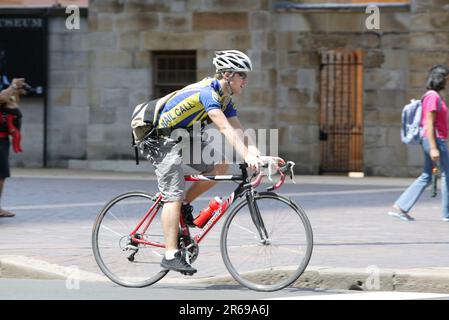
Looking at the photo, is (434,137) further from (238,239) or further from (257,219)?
(238,239)

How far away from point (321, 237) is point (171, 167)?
3.26m

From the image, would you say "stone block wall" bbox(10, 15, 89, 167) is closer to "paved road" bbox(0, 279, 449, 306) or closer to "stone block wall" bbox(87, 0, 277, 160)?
"stone block wall" bbox(87, 0, 277, 160)

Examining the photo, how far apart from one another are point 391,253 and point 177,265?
2313 mm

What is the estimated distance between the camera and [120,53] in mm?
21844

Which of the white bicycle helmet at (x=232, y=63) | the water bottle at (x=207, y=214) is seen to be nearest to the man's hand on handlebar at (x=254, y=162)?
the water bottle at (x=207, y=214)

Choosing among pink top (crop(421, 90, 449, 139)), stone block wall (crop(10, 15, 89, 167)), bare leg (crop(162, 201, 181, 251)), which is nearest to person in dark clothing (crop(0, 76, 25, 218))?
pink top (crop(421, 90, 449, 139))

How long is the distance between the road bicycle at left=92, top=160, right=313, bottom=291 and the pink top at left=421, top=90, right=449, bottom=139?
15.2 feet

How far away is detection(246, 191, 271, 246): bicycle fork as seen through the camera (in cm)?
846

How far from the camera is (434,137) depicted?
42.5ft

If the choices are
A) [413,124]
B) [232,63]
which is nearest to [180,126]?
[232,63]
